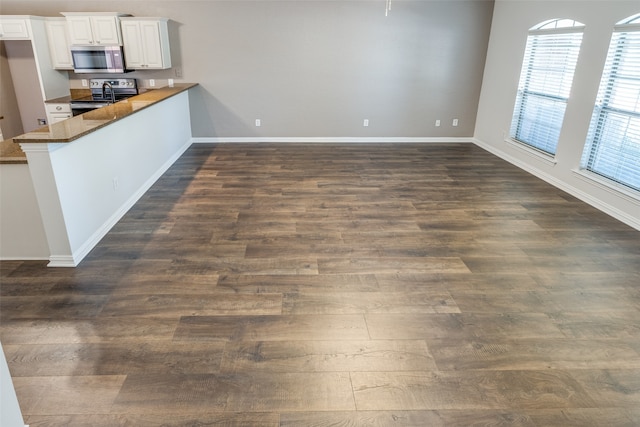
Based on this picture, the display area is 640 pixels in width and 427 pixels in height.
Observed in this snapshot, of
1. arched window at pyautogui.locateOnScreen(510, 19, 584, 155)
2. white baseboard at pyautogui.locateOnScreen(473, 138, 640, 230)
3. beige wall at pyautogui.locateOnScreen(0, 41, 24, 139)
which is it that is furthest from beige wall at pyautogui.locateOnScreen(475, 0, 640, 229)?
beige wall at pyautogui.locateOnScreen(0, 41, 24, 139)

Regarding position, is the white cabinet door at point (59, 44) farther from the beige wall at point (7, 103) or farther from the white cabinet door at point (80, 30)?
the beige wall at point (7, 103)

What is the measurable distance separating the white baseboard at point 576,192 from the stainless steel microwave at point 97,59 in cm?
590

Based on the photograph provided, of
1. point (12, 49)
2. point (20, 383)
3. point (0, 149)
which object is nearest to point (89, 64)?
point (12, 49)

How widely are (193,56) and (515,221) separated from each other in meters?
5.32

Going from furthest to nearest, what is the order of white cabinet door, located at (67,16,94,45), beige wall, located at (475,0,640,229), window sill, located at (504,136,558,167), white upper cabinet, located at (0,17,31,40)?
white cabinet door, located at (67,16,94,45) → white upper cabinet, located at (0,17,31,40) → window sill, located at (504,136,558,167) → beige wall, located at (475,0,640,229)

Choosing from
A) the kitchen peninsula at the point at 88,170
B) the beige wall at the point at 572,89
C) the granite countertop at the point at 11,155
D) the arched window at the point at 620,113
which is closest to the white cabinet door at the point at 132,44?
the kitchen peninsula at the point at 88,170

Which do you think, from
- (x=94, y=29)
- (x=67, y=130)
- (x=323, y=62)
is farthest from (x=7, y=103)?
(x=323, y=62)

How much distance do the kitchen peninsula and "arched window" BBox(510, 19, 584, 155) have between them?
16.0ft

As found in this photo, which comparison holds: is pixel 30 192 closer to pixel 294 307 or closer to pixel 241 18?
pixel 294 307

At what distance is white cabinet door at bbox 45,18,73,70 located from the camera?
5.81 m

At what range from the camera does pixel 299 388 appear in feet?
6.50

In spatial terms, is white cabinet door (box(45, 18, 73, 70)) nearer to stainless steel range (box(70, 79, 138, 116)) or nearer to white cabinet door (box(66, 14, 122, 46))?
white cabinet door (box(66, 14, 122, 46))

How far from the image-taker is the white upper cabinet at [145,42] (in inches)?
231

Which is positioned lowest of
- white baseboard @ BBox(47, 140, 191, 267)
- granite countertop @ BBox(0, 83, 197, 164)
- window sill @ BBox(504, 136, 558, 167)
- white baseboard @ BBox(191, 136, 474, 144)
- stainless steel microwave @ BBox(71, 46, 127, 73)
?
white baseboard @ BBox(47, 140, 191, 267)
